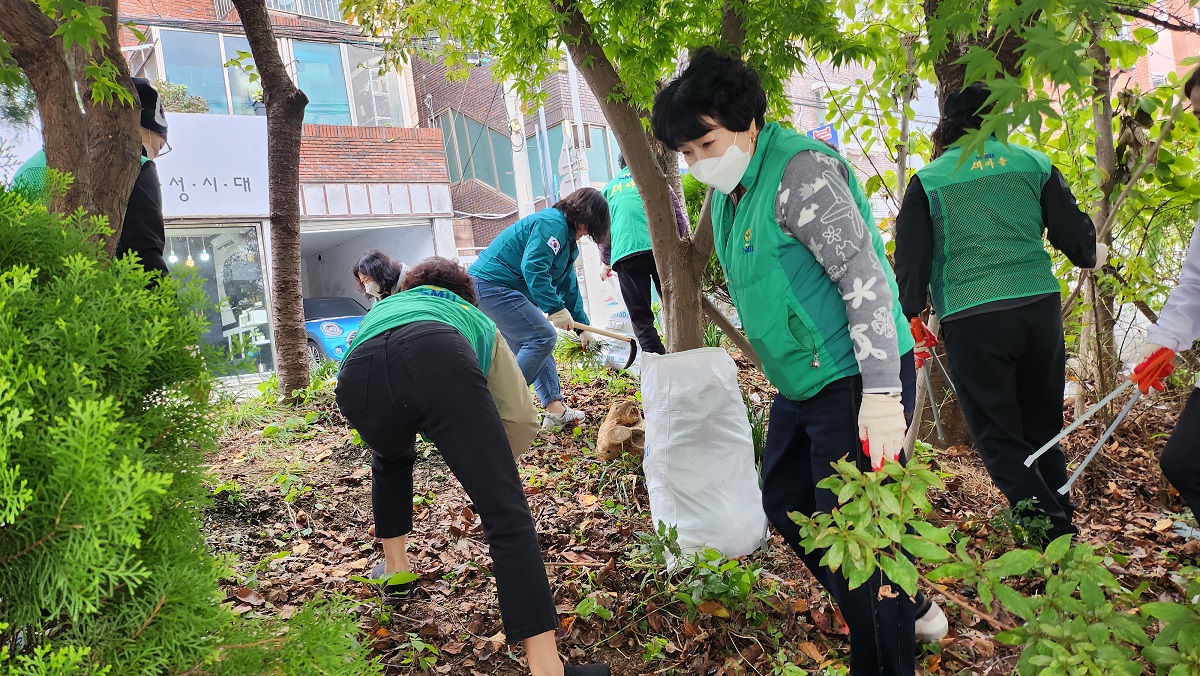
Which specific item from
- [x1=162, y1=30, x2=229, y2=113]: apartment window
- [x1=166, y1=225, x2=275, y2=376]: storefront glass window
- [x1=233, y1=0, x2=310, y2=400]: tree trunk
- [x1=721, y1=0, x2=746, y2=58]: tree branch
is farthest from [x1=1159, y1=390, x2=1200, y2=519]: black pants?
[x1=162, y1=30, x2=229, y2=113]: apartment window

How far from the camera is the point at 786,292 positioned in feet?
6.68

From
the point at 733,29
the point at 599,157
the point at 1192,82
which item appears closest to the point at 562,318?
the point at 733,29

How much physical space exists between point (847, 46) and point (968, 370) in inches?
50.2

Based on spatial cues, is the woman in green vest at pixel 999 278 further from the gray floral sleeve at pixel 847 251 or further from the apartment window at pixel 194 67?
the apartment window at pixel 194 67

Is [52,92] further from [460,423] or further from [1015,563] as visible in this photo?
[1015,563]

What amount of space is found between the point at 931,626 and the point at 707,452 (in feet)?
3.04

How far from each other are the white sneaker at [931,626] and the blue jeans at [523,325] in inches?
106

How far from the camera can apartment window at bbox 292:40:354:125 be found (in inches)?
543

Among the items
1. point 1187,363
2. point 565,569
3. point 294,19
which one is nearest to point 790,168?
point 565,569

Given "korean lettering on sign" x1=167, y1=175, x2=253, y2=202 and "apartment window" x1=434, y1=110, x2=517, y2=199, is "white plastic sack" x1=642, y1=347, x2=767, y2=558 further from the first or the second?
"apartment window" x1=434, y1=110, x2=517, y2=199

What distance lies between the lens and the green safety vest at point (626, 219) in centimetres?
433

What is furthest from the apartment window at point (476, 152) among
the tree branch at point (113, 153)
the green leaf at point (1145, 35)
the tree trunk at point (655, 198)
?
the tree branch at point (113, 153)

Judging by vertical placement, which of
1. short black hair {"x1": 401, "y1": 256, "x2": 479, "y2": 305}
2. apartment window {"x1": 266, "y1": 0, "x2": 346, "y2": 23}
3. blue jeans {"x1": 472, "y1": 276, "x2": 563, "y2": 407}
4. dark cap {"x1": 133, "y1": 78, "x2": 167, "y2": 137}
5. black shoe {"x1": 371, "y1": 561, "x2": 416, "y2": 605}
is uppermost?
apartment window {"x1": 266, "y1": 0, "x2": 346, "y2": 23}

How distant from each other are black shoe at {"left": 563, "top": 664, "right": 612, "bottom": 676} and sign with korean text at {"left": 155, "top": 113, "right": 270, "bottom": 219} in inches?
382
